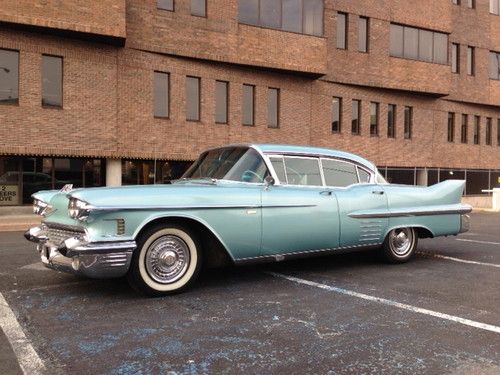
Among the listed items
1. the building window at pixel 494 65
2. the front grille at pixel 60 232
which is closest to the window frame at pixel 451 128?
the building window at pixel 494 65

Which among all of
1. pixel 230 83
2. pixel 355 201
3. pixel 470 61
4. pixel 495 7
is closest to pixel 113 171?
pixel 230 83

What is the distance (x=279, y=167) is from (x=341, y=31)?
19.4 meters

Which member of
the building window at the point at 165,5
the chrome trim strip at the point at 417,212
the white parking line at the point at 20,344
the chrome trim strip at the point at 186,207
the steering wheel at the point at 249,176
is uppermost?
the building window at the point at 165,5

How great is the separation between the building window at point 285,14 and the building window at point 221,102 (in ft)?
8.62

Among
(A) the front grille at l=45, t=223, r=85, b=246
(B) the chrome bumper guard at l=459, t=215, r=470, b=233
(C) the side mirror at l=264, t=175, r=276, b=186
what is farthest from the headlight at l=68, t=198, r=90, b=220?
(B) the chrome bumper guard at l=459, t=215, r=470, b=233

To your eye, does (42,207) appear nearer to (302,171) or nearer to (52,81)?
(302,171)

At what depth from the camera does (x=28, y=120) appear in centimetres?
1620

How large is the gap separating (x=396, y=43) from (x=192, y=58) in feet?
37.5

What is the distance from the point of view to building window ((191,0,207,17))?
19109 mm

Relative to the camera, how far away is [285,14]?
20875mm

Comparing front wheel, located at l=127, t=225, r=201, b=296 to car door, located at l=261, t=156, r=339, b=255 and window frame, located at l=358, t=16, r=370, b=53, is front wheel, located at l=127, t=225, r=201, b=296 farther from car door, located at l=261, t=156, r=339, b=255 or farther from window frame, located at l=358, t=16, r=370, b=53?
window frame, located at l=358, t=16, r=370, b=53

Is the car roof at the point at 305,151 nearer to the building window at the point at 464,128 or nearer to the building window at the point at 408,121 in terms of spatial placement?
the building window at the point at 408,121

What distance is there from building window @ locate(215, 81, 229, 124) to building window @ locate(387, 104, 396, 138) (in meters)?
9.63

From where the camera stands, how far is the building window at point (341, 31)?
2359cm
